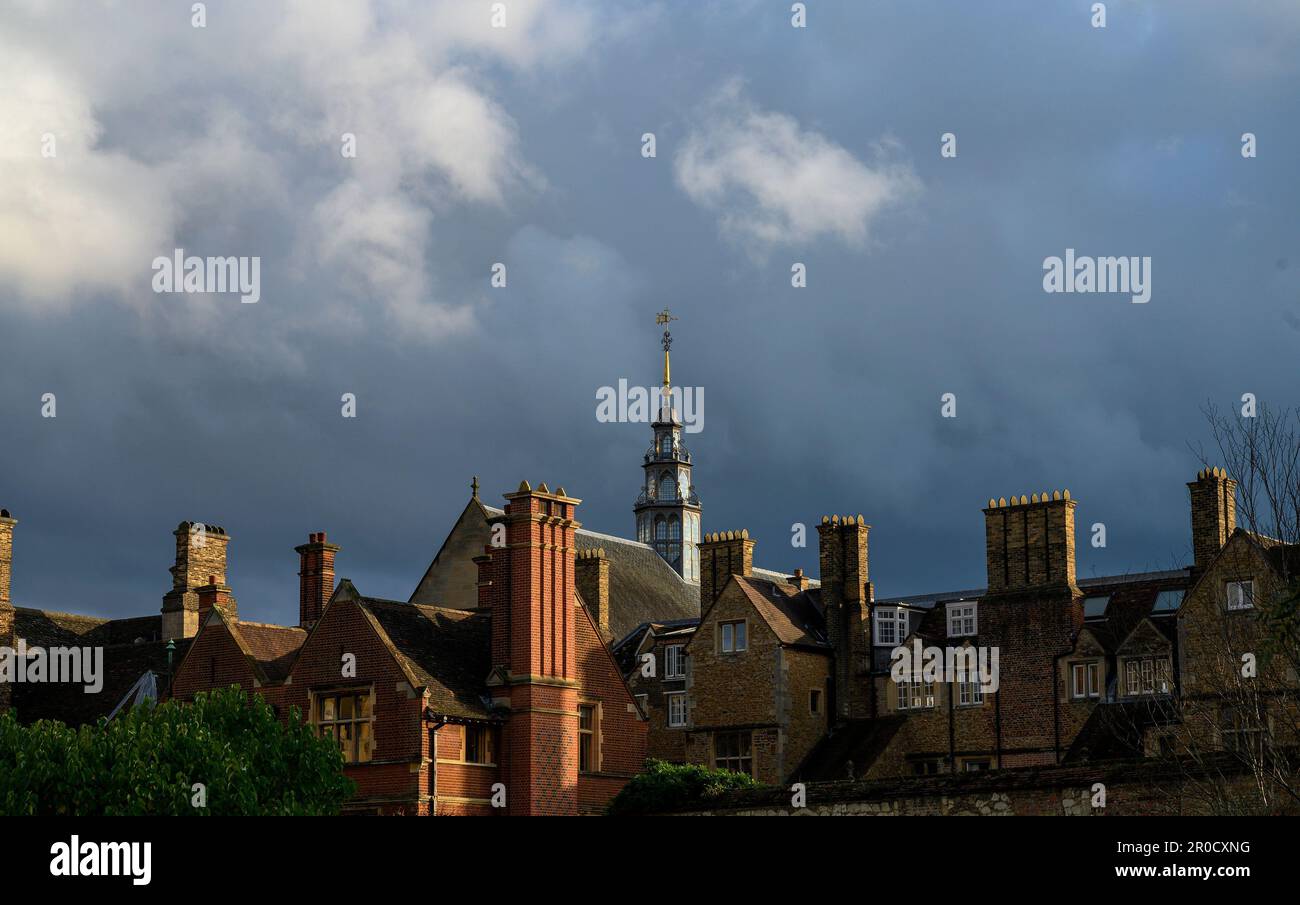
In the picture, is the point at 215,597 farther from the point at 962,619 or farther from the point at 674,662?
the point at 962,619

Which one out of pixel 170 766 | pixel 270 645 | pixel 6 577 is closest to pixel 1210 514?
pixel 270 645

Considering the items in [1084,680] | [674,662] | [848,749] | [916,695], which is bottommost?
[848,749]

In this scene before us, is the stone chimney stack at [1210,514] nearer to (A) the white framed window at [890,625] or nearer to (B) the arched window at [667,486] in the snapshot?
(A) the white framed window at [890,625]

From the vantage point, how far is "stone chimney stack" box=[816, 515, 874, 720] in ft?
197

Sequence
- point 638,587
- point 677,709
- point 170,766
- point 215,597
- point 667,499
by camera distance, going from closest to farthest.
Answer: point 170,766
point 215,597
point 677,709
point 638,587
point 667,499

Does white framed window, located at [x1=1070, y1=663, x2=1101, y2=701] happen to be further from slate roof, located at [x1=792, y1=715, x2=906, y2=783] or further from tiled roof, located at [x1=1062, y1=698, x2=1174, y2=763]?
slate roof, located at [x1=792, y1=715, x2=906, y2=783]

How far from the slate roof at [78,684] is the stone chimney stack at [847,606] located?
22.1m

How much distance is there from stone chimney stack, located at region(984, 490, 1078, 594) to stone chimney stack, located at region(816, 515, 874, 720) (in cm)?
503

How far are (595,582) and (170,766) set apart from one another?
32.9 metres

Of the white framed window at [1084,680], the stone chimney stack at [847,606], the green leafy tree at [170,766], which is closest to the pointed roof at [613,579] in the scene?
the stone chimney stack at [847,606]

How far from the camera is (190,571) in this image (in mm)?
61250

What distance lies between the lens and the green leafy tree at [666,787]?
147 ft

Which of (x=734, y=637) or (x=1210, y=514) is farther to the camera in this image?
(x=734, y=637)
